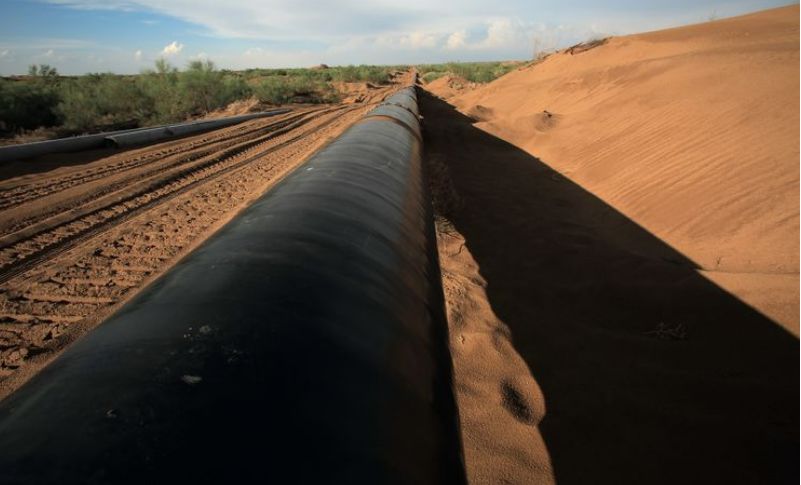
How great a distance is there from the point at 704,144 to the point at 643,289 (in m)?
4.29

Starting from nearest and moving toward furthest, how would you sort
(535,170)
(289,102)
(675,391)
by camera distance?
(675,391)
(535,170)
(289,102)

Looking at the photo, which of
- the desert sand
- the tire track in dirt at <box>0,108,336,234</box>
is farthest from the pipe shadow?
the tire track in dirt at <box>0,108,336,234</box>

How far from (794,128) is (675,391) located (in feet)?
18.4

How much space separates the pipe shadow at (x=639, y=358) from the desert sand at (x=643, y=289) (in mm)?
15

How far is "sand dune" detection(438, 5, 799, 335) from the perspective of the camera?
4996mm

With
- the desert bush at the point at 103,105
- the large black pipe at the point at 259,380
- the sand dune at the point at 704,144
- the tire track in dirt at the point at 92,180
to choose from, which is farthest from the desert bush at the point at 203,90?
the large black pipe at the point at 259,380

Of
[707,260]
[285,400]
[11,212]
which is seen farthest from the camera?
[11,212]

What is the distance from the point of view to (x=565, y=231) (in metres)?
6.55

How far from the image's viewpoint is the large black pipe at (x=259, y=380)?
79cm

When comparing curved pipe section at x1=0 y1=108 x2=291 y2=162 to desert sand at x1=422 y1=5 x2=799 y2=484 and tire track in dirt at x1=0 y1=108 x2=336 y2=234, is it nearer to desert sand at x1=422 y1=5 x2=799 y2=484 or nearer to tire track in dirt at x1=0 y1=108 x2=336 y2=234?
tire track in dirt at x1=0 y1=108 x2=336 y2=234

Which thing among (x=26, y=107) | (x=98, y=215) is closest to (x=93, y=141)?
(x=98, y=215)

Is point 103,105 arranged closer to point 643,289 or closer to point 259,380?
point 643,289

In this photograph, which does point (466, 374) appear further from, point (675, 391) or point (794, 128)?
point (794, 128)

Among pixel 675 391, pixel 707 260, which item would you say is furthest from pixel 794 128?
pixel 675 391
